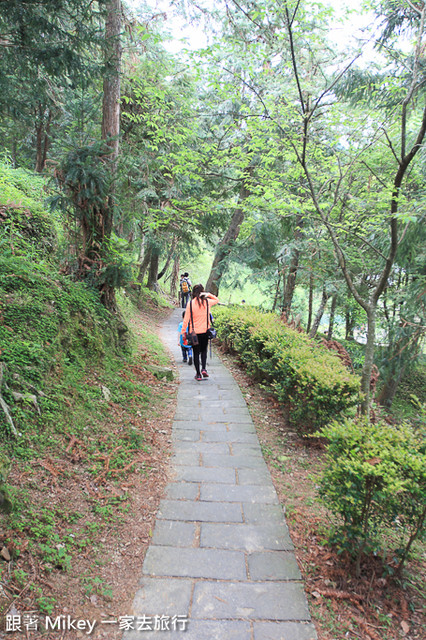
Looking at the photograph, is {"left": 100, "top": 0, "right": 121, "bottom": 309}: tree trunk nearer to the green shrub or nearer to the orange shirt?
the orange shirt

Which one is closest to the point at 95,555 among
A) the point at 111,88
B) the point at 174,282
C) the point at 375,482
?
the point at 375,482

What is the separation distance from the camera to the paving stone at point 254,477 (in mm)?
3504

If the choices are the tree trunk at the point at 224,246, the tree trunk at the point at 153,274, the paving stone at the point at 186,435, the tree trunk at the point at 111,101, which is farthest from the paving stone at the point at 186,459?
the tree trunk at the point at 153,274

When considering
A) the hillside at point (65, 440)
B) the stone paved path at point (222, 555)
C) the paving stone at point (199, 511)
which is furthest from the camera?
the paving stone at point (199, 511)

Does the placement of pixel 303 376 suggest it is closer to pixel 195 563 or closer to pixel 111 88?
pixel 195 563

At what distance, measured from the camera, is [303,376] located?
13.7 ft

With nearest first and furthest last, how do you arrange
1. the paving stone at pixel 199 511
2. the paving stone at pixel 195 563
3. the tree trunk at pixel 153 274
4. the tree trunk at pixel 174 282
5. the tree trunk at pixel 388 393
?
the paving stone at pixel 195 563 < the paving stone at pixel 199 511 < the tree trunk at pixel 388 393 < the tree trunk at pixel 153 274 < the tree trunk at pixel 174 282

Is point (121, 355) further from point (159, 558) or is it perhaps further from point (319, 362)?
point (159, 558)

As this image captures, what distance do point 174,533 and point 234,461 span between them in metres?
1.25

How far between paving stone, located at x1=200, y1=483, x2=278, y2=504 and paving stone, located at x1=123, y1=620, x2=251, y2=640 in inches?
45.7

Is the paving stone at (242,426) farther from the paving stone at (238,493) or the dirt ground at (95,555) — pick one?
the paving stone at (238,493)

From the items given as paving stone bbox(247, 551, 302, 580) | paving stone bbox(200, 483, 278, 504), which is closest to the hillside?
paving stone bbox(200, 483, 278, 504)

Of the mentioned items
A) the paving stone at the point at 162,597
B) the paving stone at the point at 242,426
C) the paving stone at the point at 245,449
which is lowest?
the paving stone at the point at 162,597

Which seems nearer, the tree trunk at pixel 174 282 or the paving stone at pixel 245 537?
the paving stone at pixel 245 537
